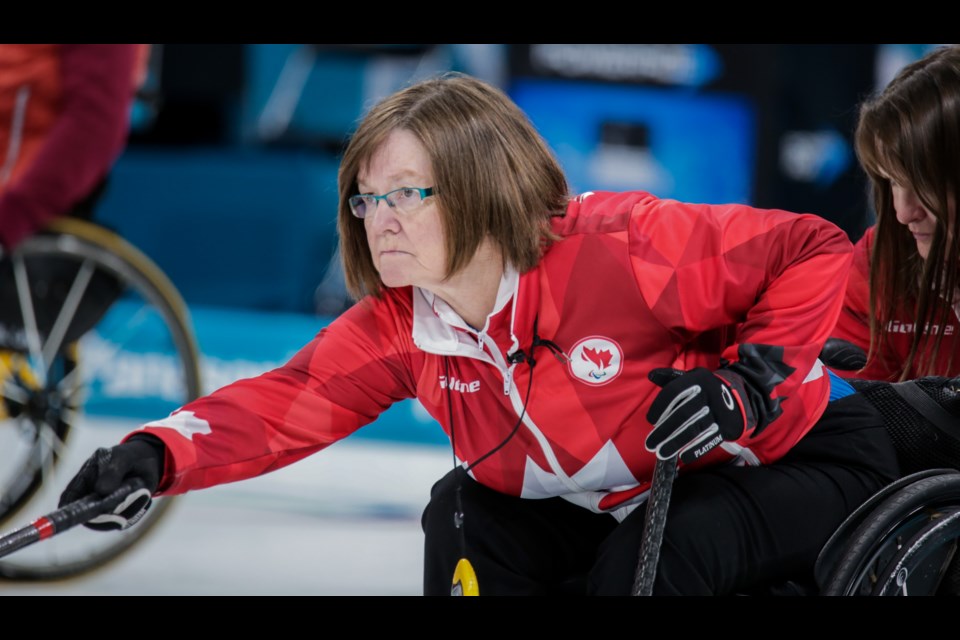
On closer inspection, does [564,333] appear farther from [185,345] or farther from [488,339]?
[185,345]

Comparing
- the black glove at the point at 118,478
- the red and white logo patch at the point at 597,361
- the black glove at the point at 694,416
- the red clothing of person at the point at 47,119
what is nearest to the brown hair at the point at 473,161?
the red and white logo patch at the point at 597,361

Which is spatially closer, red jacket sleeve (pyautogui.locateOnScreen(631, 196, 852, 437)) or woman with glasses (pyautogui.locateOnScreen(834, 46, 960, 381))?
red jacket sleeve (pyautogui.locateOnScreen(631, 196, 852, 437))

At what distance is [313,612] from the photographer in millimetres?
1265

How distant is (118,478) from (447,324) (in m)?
0.51

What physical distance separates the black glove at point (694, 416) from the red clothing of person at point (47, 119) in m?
2.33

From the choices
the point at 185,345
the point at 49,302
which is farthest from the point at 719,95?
the point at 49,302

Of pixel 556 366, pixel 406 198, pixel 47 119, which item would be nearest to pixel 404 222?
pixel 406 198

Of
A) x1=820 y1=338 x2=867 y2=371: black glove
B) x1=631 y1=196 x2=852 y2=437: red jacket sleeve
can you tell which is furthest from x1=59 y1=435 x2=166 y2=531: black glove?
x1=820 y1=338 x2=867 y2=371: black glove

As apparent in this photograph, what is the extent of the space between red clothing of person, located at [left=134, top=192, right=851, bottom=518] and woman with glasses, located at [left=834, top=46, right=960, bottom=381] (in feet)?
0.65

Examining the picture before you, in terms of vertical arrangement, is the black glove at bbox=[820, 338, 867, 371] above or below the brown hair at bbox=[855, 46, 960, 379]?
below

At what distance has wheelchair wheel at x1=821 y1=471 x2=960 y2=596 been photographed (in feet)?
5.00

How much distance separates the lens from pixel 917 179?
1.74 metres

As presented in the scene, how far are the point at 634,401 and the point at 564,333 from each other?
14 cm

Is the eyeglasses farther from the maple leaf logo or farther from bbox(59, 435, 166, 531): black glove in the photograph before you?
bbox(59, 435, 166, 531): black glove
